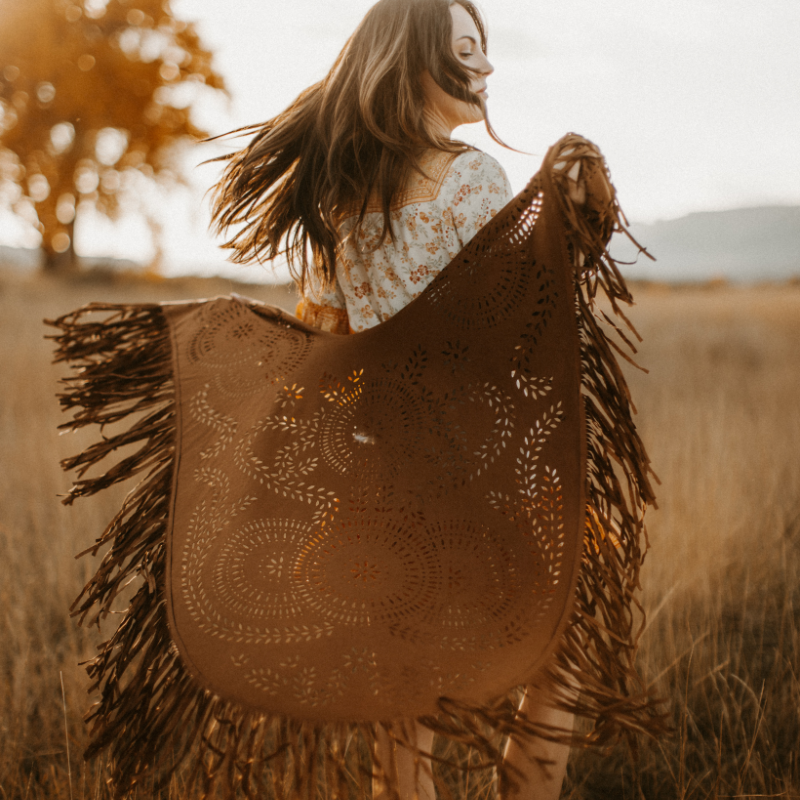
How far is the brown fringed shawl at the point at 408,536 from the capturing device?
1040 mm

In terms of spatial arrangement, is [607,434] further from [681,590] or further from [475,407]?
[681,590]

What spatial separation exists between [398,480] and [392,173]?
614 mm

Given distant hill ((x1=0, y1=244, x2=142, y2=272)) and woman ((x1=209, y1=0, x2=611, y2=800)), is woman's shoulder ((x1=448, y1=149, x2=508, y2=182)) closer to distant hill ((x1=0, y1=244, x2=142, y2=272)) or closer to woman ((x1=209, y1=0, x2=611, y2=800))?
woman ((x1=209, y1=0, x2=611, y2=800))

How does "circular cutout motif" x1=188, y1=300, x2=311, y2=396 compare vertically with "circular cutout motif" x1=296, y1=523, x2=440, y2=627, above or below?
above

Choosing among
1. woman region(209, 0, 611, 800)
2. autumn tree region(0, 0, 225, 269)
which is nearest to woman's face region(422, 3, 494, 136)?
woman region(209, 0, 611, 800)

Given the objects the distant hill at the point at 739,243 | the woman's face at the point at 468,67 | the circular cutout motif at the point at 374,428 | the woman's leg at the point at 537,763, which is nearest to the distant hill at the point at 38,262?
the distant hill at the point at 739,243

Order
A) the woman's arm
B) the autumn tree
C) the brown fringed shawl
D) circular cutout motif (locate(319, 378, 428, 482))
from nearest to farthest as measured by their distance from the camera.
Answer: the brown fringed shawl, circular cutout motif (locate(319, 378, 428, 482)), the woman's arm, the autumn tree

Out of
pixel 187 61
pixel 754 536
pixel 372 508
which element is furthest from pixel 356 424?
pixel 187 61

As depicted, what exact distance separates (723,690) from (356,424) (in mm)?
1391

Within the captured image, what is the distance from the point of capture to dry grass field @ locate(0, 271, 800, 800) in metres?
1.57

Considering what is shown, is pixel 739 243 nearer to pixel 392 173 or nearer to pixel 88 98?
pixel 392 173

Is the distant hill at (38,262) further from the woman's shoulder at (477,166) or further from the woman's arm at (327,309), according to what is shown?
the woman's shoulder at (477,166)

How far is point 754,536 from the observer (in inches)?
92.4

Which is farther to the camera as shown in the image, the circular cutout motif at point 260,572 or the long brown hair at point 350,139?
the long brown hair at point 350,139
